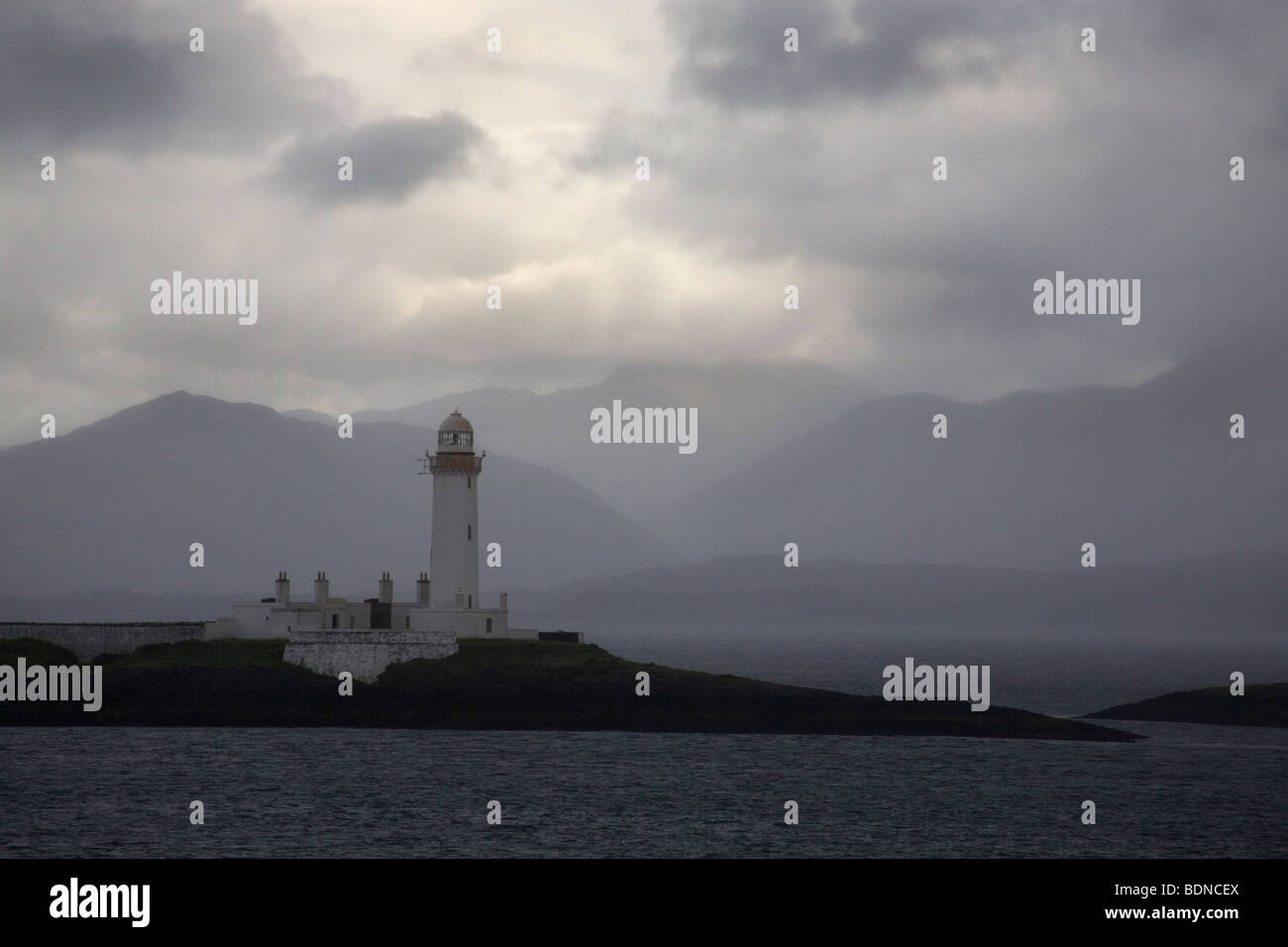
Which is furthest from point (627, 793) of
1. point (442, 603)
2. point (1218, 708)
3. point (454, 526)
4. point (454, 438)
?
point (1218, 708)

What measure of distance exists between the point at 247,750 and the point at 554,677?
15.9 metres

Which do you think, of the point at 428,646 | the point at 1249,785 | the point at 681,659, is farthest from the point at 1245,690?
the point at 681,659

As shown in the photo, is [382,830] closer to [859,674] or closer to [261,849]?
[261,849]

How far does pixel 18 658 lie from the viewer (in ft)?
259

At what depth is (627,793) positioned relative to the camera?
58156 millimetres

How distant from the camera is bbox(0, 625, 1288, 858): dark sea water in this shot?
4962cm

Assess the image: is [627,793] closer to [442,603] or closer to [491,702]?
[491,702]

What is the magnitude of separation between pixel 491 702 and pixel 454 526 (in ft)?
35.6

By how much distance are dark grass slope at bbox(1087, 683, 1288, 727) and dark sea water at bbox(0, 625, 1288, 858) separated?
441cm
